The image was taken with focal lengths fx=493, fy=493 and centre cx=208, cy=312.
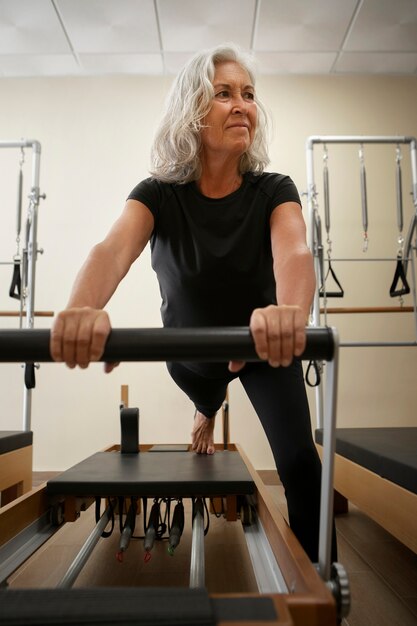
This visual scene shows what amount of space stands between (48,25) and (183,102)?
234 cm

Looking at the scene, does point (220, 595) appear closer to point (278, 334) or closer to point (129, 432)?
point (278, 334)

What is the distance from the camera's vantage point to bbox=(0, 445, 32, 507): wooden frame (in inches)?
75.3

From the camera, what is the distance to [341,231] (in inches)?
136

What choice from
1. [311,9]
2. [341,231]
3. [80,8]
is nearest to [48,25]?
[80,8]

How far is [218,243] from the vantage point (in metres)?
1.27

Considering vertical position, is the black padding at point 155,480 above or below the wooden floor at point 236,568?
above

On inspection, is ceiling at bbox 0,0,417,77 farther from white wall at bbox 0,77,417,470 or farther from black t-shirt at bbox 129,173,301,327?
black t-shirt at bbox 129,173,301,327

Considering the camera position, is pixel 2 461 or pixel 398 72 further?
pixel 398 72

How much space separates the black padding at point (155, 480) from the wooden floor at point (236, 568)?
273 mm

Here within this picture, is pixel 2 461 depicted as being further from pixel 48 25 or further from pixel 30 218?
pixel 48 25

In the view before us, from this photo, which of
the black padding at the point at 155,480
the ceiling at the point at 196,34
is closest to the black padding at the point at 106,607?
the black padding at the point at 155,480

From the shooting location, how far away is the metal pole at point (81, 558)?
3.43 feet

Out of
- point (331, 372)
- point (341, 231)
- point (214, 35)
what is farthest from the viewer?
point (341, 231)

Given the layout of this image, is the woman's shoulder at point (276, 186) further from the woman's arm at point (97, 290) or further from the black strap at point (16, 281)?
the black strap at point (16, 281)
